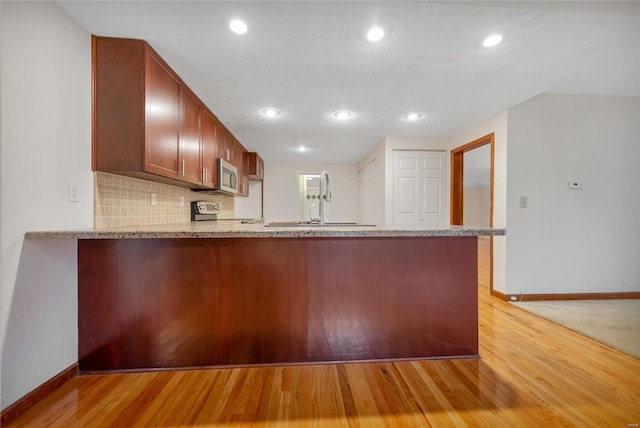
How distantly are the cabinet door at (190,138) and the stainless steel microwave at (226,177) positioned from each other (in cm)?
49

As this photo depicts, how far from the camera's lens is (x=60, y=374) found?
4.85 feet

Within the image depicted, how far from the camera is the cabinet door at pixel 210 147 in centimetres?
286

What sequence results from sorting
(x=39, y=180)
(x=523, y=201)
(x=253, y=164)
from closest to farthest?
(x=39, y=180) → (x=523, y=201) → (x=253, y=164)

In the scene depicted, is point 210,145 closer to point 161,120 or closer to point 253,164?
point 161,120

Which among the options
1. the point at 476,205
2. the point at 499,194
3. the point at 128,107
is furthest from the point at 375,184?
the point at 476,205

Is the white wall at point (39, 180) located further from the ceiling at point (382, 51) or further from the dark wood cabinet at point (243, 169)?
the dark wood cabinet at point (243, 169)

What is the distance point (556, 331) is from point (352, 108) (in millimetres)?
2727

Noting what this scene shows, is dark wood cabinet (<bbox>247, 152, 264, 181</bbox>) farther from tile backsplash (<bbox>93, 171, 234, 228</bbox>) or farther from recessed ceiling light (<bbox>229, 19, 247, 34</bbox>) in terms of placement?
recessed ceiling light (<bbox>229, 19, 247, 34</bbox>)

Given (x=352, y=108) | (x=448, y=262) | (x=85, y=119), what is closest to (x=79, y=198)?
(x=85, y=119)

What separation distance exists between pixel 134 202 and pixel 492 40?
9.27 feet

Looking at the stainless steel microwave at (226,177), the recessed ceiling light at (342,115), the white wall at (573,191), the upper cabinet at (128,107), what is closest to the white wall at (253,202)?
the stainless steel microwave at (226,177)

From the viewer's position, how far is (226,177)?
3.52 metres

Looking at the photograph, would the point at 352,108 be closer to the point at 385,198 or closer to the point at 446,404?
the point at 385,198

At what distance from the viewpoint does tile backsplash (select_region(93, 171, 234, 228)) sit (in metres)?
1.81
